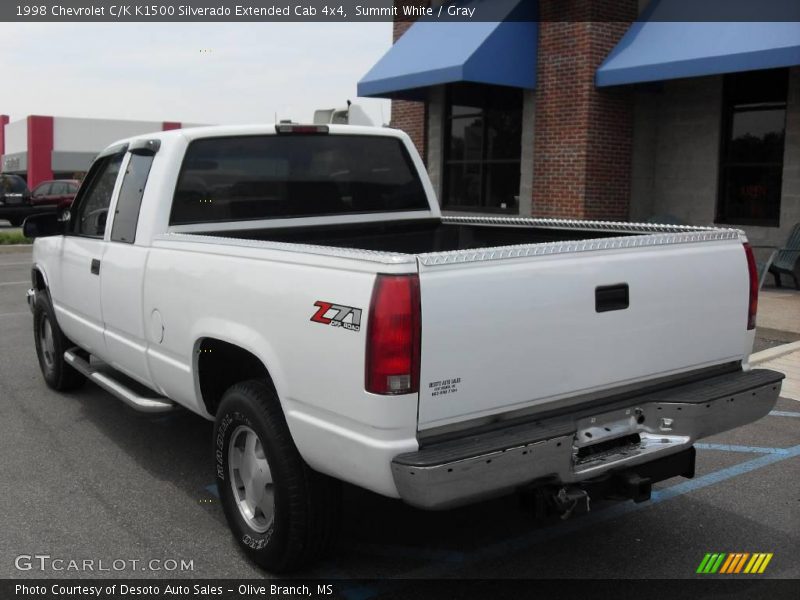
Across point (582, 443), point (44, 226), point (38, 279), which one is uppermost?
point (44, 226)

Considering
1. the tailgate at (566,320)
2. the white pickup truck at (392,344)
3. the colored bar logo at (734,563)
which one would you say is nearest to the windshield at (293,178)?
the white pickup truck at (392,344)

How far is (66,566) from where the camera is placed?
398 cm

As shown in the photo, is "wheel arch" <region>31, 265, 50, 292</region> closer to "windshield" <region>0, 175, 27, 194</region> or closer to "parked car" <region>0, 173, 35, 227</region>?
"parked car" <region>0, 173, 35, 227</region>

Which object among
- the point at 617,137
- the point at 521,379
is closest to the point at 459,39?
the point at 617,137

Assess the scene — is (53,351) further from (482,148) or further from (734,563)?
(482,148)

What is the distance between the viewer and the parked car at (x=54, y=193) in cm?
2947

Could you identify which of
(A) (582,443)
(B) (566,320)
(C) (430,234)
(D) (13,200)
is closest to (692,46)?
(C) (430,234)

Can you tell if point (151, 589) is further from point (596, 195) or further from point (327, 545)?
point (596, 195)

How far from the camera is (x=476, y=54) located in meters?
13.6

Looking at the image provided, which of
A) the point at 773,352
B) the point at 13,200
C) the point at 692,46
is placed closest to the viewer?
the point at 773,352

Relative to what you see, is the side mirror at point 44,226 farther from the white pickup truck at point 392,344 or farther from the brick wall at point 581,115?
the brick wall at point 581,115

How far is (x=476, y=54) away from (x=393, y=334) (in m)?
11.4


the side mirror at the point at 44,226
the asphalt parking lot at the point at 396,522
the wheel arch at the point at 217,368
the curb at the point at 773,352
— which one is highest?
the side mirror at the point at 44,226

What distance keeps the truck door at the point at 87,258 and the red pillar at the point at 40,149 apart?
1887 inches
